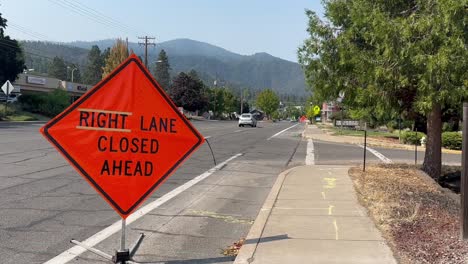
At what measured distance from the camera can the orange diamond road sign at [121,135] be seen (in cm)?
555

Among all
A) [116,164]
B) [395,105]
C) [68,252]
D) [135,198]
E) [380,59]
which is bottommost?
[68,252]

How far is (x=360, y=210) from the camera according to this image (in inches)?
320

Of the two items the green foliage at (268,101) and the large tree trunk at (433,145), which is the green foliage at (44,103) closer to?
the large tree trunk at (433,145)

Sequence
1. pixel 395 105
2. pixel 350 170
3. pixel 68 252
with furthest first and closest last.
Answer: pixel 350 170 < pixel 395 105 < pixel 68 252

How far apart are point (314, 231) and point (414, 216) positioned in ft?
5.03

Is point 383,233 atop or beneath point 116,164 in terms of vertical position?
beneath

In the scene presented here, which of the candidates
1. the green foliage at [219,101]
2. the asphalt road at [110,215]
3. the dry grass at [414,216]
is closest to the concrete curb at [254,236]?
the asphalt road at [110,215]

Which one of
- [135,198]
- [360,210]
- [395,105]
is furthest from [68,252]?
[395,105]

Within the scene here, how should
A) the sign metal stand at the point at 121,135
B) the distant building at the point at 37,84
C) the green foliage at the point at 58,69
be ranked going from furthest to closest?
1. the green foliage at the point at 58,69
2. the distant building at the point at 37,84
3. the sign metal stand at the point at 121,135

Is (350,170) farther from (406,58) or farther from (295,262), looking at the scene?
(295,262)

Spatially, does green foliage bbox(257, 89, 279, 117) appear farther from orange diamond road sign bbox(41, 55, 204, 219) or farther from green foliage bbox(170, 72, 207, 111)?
orange diamond road sign bbox(41, 55, 204, 219)

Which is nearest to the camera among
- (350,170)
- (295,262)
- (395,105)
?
(295,262)

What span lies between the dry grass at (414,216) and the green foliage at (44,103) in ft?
163

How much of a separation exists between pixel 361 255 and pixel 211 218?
9.52 feet
